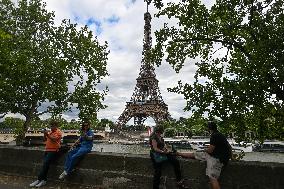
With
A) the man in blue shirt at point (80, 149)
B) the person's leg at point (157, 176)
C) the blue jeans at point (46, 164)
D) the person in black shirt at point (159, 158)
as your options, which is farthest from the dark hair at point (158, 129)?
the blue jeans at point (46, 164)

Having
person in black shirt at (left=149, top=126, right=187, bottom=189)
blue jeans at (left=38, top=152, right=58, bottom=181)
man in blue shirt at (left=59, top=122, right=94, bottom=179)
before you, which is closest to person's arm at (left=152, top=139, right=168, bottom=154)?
person in black shirt at (left=149, top=126, right=187, bottom=189)

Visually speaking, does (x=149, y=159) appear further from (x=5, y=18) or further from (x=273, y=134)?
(x=5, y=18)

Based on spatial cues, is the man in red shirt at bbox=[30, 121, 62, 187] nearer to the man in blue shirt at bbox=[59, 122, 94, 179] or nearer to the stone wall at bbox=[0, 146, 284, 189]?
the stone wall at bbox=[0, 146, 284, 189]

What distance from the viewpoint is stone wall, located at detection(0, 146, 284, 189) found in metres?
6.70

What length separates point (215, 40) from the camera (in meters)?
8.03

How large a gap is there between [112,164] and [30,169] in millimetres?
3001

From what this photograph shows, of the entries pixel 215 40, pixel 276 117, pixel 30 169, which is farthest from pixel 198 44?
pixel 30 169

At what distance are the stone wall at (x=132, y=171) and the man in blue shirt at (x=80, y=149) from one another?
23 cm

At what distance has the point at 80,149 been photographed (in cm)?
881

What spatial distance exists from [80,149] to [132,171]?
1.50 metres

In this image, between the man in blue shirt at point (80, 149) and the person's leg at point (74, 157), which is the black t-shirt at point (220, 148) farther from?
the person's leg at point (74, 157)

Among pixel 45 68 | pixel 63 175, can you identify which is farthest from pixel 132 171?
pixel 45 68

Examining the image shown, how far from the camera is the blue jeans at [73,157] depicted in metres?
8.70

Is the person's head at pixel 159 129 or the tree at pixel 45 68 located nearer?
the person's head at pixel 159 129
